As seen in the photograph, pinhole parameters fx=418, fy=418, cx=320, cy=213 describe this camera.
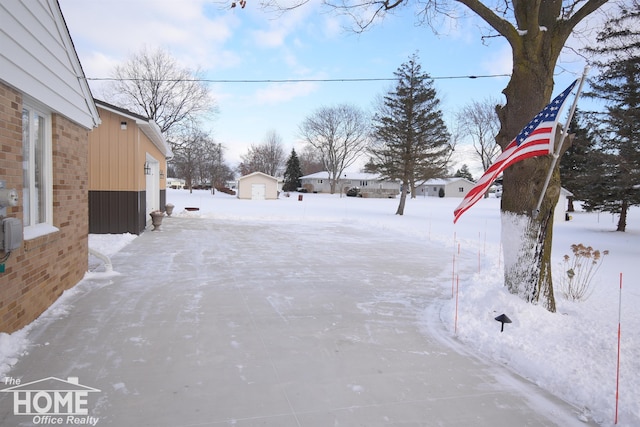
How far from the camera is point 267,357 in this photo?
158 inches

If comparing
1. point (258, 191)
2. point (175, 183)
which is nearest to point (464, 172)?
point (258, 191)

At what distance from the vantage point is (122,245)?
1066 cm

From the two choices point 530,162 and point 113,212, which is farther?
point 113,212

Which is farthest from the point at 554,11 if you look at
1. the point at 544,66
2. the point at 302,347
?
the point at 302,347

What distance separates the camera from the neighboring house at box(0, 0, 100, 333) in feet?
13.4

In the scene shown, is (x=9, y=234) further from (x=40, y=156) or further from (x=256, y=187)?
(x=256, y=187)

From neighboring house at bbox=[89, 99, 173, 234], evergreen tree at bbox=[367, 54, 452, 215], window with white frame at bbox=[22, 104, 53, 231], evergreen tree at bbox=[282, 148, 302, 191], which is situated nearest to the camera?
window with white frame at bbox=[22, 104, 53, 231]

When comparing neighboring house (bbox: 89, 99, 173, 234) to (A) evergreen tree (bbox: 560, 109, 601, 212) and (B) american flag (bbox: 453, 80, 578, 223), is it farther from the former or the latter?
(A) evergreen tree (bbox: 560, 109, 601, 212)

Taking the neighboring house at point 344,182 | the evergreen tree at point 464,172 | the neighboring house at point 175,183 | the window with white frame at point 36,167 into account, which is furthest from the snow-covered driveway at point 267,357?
the neighboring house at point 175,183

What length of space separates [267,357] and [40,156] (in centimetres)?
390

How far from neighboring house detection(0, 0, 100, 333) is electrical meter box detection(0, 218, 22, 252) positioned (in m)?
0.02

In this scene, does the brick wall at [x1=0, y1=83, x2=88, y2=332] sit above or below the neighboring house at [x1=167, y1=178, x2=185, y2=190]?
below

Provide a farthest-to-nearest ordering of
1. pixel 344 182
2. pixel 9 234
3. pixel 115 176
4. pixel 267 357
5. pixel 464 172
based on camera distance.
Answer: pixel 464 172
pixel 344 182
pixel 115 176
pixel 267 357
pixel 9 234

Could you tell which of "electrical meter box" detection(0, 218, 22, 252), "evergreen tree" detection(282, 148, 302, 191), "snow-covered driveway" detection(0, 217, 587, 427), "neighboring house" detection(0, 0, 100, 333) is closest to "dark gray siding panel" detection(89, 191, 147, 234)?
"snow-covered driveway" detection(0, 217, 587, 427)
